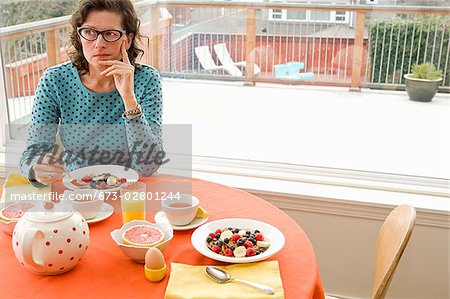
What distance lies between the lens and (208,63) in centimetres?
251

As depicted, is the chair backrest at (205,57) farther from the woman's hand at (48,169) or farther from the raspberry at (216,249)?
the raspberry at (216,249)

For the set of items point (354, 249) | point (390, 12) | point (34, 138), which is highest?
point (390, 12)

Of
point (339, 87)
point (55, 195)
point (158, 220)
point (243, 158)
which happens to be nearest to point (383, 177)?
point (339, 87)

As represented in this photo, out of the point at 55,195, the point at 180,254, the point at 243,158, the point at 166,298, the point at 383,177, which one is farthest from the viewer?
the point at 243,158

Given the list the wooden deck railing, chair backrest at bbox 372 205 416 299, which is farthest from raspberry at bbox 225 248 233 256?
the wooden deck railing

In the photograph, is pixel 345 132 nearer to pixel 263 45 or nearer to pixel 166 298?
pixel 263 45

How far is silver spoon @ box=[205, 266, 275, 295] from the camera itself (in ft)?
3.79

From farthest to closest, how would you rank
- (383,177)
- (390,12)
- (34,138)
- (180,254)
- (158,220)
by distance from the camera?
(383,177) < (390,12) < (34,138) < (158,220) < (180,254)

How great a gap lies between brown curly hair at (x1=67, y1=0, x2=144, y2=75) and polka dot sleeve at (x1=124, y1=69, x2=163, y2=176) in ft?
0.36

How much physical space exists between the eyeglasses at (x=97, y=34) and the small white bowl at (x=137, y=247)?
2.33ft

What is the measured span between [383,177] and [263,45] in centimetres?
79

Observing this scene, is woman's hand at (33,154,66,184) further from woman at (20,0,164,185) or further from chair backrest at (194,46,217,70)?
chair backrest at (194,46,217,70)

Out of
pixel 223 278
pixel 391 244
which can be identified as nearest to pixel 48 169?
pixel 223 278

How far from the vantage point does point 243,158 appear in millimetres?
2609
